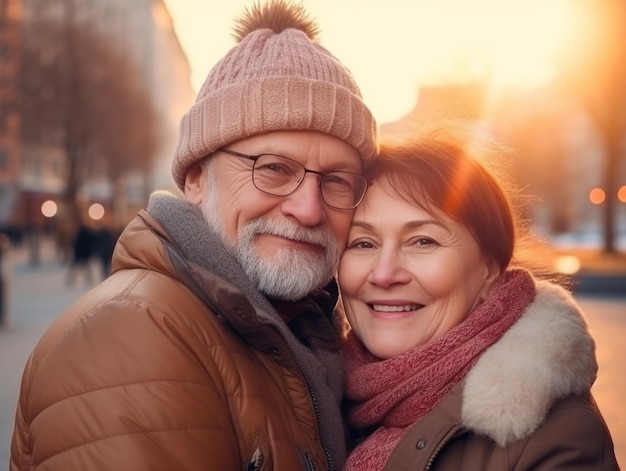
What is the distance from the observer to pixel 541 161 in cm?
4278

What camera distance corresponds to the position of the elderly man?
181 centimetres

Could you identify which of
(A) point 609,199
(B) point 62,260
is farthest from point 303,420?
(B) point 62,260

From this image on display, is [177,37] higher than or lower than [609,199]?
higher

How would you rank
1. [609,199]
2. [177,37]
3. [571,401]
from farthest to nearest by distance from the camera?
[177,37]
[609,199]
[571,401]

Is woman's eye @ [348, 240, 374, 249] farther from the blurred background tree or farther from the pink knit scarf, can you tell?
the blurred background tree

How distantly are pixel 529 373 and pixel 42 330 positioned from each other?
10.5 metres

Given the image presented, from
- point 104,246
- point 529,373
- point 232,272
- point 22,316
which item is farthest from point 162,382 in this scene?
point 104,246

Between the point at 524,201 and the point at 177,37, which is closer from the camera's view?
the point at 524,201

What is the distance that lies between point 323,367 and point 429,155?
85 centimetres

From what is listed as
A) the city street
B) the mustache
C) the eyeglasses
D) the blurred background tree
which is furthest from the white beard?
the blurred background tree

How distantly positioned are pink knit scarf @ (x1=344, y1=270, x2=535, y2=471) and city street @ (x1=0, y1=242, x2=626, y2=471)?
326 cm

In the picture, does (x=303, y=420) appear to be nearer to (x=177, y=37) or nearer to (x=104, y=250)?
(x=104, y=250)

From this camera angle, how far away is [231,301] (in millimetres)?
2008

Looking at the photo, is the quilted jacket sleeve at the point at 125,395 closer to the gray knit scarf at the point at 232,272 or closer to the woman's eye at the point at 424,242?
the gray knit scarf at the point at 232,272
